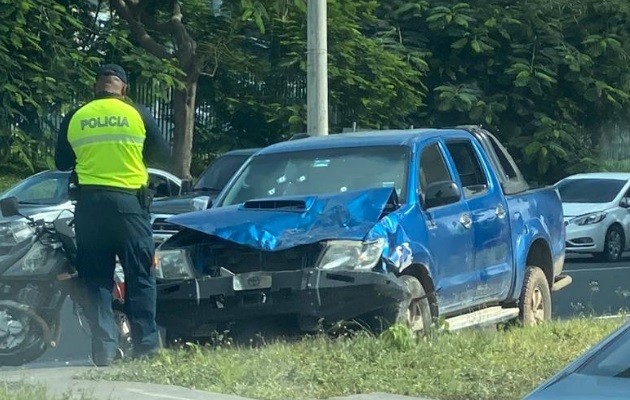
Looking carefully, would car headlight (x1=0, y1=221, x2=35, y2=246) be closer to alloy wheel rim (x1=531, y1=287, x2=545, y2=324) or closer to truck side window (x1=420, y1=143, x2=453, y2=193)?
truck side window (x1=420, y1=143, x2=453, y2=193)

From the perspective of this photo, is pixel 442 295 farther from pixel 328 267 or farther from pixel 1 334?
pixel 1 334

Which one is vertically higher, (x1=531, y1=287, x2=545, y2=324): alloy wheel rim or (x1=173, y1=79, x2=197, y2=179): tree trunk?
(x1=173, y1=79, x2=197, y2=179): tree trunk

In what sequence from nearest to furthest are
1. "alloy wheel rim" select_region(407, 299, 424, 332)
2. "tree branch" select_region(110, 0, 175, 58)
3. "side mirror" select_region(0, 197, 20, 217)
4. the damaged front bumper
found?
1. the damaged front bumper
2. "side mirror" select_region(0, 197, 20, 217)
3. "alloy wheel rim" select_region(407, 299, 424, 332)
4. "tree branch" select_region(110, 0, 175, 58)

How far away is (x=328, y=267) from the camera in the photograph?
9055 mm

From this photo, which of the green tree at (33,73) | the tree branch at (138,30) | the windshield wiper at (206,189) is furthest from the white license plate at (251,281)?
the tree branch at (138,30)

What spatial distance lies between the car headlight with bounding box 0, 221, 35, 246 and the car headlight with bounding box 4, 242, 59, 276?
16 cm

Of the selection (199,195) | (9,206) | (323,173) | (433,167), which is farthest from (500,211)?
(199,195)

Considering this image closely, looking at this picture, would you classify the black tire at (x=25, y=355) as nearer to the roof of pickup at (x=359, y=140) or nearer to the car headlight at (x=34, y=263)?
the car headlight at (x=34, y=263)

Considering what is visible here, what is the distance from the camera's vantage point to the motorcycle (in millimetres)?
9047

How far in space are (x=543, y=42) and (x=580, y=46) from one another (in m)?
1.14

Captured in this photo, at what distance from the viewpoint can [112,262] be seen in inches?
349

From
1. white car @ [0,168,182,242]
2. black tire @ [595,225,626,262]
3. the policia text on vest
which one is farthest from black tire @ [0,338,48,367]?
black tire @ [595,225,626,262]

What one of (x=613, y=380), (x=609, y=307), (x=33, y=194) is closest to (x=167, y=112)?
(x=33, y=194)

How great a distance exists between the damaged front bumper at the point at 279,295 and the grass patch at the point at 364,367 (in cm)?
23
